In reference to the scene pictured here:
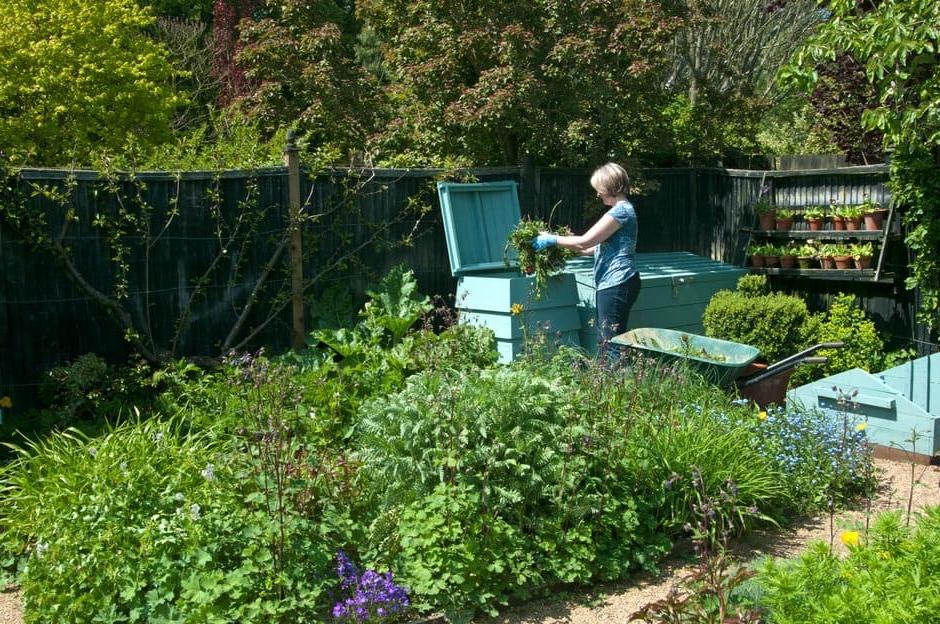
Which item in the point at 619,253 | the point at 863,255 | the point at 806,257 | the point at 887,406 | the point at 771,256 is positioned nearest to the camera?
the point at 887,406

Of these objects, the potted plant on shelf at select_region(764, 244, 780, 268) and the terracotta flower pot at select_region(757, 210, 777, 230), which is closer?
the potted plant on shelf at select_region(764, 244, 780, 268)

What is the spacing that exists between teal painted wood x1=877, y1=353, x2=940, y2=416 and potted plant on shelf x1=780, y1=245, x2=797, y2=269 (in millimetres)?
2636

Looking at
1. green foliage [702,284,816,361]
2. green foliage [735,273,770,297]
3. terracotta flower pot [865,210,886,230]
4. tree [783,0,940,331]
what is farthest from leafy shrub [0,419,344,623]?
terracotta flower pot [865,210,886,230]

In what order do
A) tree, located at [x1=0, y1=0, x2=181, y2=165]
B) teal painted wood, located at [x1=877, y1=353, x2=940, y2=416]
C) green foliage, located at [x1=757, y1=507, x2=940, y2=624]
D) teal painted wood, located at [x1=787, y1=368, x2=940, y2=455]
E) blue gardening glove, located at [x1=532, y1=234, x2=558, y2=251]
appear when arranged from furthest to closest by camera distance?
tree, located at [x1=0, y1=0, x2=181, y2=165], blue gardening glove, located at [x1=532, y1=234, x2=558, y2=251], teal painted wood, located at [x1=877, y1=353, x2=940, y2=416], teal painted wood, located at [x1=787, y1=368, x2=940, y2=455], green foliage, located at [x1=757, y1=507, x2=940, y2=624]

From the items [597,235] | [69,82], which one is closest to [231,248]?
[597,235]

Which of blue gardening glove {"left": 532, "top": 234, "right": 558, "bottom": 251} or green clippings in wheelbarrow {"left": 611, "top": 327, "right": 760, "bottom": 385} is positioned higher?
blue gardening glove {"left": 532, "top": 234, "right": 558, "bottom": 251}

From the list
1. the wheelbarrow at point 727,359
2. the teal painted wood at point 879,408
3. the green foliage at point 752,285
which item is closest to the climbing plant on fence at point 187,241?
the wheelbarrow at point 727,359

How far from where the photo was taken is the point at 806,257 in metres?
8.95

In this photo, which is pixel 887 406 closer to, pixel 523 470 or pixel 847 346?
pixel 847 346

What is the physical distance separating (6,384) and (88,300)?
78cm

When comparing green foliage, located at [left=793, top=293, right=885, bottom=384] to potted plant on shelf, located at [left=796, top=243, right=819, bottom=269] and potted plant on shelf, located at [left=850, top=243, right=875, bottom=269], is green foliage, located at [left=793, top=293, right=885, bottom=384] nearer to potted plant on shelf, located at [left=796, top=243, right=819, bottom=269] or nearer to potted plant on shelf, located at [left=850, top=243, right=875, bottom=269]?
potted plant on shelf, located at [left=850, top=243, right=875, bottom=269]

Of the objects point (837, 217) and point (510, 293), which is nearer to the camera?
point (510, 293)

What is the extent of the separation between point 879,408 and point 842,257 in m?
2.89

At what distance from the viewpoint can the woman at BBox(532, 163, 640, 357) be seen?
22.2 ft
